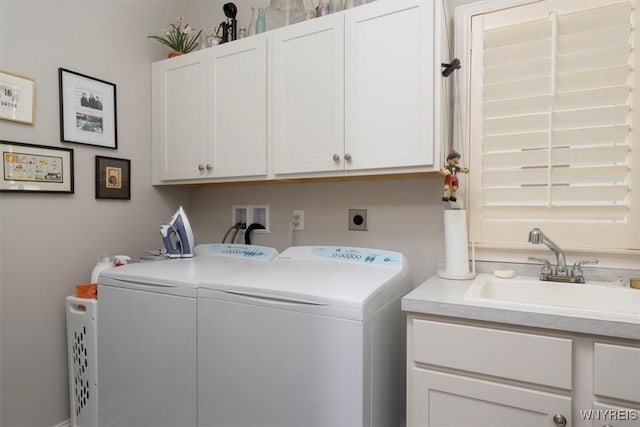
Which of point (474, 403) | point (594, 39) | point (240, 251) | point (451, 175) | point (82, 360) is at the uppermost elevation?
point (594, 39)

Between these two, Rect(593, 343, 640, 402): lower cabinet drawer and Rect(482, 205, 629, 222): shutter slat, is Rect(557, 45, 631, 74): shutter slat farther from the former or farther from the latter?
Rect(593, 343, 640, 402): lower cabinet drawer

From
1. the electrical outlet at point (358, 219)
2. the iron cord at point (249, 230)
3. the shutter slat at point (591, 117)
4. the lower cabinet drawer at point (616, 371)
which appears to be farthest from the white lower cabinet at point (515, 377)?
the iron cord at point (249, 230)

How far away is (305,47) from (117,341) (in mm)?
1589

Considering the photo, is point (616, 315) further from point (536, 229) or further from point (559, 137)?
point (559, 137)

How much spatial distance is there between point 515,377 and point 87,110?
2.21m

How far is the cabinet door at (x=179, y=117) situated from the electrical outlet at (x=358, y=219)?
87cm

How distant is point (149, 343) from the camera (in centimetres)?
147

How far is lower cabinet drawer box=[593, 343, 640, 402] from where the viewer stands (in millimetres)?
920

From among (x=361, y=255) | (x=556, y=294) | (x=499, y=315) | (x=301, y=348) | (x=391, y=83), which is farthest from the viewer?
(x=361, y=255)

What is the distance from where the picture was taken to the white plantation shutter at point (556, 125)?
1.37 m

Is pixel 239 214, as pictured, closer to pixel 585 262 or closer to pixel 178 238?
pixel 178 238

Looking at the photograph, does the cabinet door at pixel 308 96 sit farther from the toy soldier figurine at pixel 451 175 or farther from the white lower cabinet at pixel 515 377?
the white lower cabinet at pixel 515 377

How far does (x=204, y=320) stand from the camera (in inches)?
52.7

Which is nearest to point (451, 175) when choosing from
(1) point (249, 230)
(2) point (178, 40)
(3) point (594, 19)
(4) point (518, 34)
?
(4) point (518, 34)
